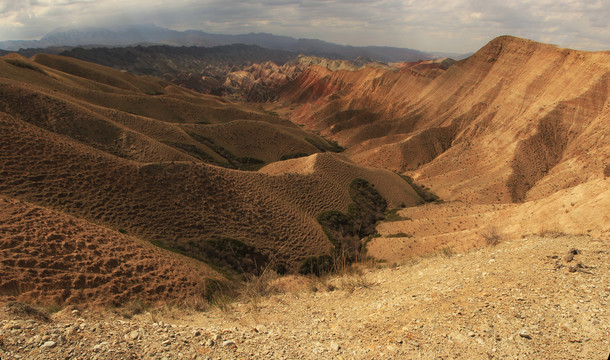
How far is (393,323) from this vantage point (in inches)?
289

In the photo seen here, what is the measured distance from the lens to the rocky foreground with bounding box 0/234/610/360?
6035mm

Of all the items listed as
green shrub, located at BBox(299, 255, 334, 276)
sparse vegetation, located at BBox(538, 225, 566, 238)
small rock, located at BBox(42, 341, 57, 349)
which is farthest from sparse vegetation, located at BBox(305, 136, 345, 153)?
small rock, located at BBox(42, 341, 57, 349)

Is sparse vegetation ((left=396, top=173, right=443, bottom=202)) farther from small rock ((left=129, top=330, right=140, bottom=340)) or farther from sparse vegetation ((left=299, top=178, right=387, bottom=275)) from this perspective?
small rock ((left=129, top=330, right=140, bottom=340))

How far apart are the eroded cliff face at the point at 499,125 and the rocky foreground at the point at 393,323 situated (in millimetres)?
30700

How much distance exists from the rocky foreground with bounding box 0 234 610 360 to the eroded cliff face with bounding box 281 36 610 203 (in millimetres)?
30700

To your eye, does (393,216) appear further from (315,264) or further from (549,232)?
(549,232)

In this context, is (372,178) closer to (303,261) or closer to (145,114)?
(303,261)

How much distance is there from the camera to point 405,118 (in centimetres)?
6750

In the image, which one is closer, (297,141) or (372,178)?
(372,178)

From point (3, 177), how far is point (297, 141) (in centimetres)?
4240

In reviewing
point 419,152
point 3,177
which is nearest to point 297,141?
point 419,152

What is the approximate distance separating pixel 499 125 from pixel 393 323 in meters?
50.4

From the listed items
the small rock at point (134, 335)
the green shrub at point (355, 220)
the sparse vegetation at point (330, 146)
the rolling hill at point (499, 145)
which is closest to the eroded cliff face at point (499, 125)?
the rolling hill at point (499, 145)

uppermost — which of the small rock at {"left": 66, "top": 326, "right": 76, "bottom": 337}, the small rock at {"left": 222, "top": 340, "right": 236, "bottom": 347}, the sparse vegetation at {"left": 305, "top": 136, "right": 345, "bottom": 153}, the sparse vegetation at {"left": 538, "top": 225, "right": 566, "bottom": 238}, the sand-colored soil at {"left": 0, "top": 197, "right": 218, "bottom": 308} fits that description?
the sparse vegetation at {"left": 538, "top": 225, "right": 566, "bottom": 238}
